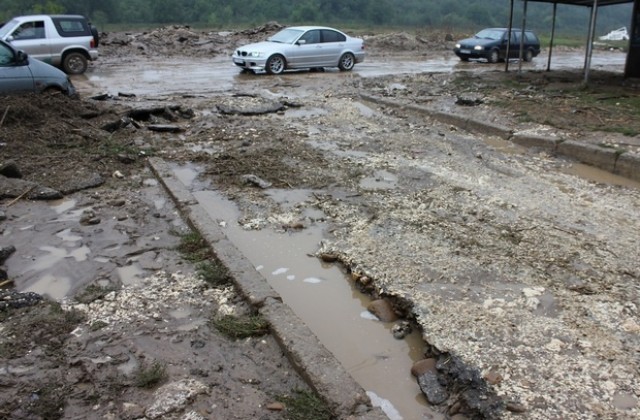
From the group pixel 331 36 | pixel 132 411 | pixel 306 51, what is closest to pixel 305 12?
pixel 331 36

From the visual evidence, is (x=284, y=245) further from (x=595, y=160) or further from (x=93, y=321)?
(x=595, y=160)

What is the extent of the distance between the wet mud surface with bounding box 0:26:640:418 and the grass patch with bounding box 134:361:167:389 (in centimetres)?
4

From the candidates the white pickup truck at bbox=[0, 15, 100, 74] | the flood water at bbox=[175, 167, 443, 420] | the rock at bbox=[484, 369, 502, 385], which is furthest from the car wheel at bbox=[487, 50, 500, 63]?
the rock at bbox=[484, 369, 502, 385]

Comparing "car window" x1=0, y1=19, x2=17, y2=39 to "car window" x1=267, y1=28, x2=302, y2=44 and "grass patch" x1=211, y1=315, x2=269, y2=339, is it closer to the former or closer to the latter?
"car window" x1=267, y1=28, x2=302, y2=44

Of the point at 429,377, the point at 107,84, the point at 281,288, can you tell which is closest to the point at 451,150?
the point at 281,288

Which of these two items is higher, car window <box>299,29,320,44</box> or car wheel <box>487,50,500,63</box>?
car window <box>299,29,320,44</box>

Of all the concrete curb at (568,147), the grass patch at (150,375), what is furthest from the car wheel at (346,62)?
the grass patch at (150,375)

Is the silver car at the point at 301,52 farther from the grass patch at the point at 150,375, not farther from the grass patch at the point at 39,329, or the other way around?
the grass patch at the point at 150,375

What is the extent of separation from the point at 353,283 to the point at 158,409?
6.68 feet

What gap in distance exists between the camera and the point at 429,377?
11.0ft

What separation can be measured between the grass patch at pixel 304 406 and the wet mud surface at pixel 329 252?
2.7 inches

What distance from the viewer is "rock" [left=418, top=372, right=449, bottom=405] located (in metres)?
3.20

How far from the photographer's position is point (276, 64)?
60.2 feet

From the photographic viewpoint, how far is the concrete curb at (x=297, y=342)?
2.97 m
